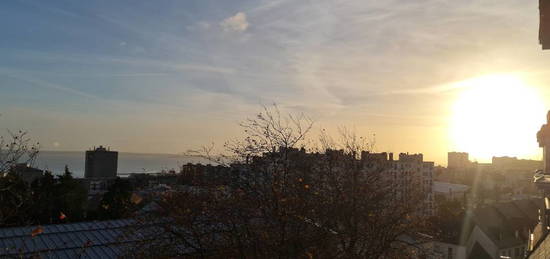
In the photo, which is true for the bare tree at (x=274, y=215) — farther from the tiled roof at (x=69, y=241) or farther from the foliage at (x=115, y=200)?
the foliage at (x=115, y=200)

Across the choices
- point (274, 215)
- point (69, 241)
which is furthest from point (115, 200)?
point (274, 215)

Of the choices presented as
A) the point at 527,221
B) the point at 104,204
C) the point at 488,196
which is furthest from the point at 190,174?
the point at 488,196

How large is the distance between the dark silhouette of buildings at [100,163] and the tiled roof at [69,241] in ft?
138

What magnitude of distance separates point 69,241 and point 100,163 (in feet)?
146

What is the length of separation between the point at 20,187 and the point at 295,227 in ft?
48.5

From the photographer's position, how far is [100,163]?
185ft

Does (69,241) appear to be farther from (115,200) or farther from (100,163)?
(100,163)

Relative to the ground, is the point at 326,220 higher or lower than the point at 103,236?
higher

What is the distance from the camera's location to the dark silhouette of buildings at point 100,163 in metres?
55.6

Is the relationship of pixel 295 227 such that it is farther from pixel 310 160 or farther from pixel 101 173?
pixel 101 173

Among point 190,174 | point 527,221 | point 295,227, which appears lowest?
point 527,221

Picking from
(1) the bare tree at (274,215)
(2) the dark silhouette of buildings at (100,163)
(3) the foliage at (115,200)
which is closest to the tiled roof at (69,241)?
(1) the bare tree at (274,215)

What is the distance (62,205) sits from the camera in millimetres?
28141

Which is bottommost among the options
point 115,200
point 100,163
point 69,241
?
point 69,241
